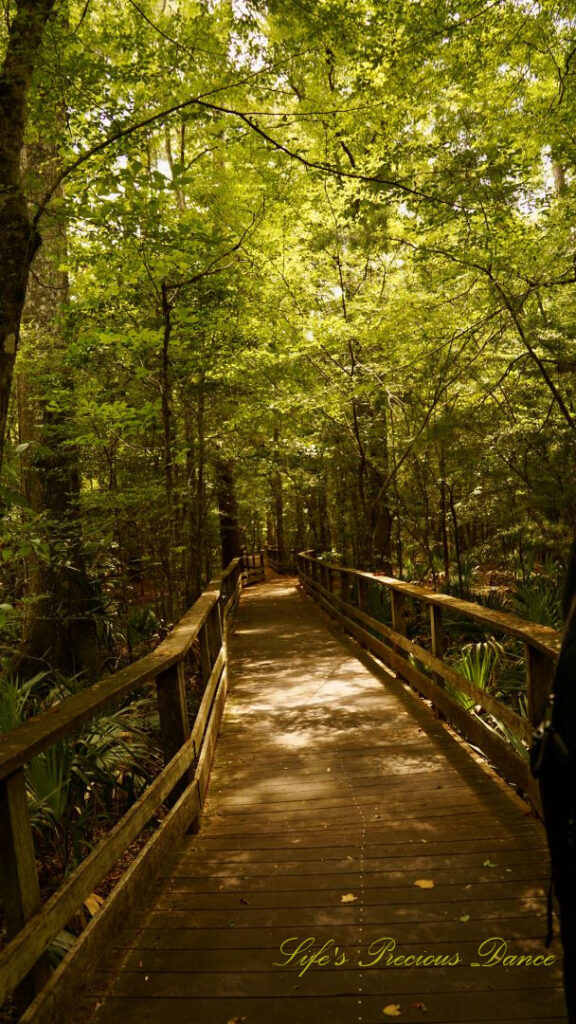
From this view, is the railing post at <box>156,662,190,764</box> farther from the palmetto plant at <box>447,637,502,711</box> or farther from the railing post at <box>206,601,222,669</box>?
the palmetto plant at <box>447,637,502,711</box>

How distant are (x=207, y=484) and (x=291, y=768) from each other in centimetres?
900

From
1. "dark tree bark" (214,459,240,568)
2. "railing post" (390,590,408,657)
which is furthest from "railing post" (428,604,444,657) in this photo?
"dark tree bark" (214,459,240,568)

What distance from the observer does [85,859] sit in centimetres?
223

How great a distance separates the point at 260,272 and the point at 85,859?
33.7 feet

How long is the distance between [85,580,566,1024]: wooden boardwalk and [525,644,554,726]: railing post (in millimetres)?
671

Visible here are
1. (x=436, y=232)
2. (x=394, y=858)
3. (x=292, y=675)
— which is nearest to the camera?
(x=394, y=858)

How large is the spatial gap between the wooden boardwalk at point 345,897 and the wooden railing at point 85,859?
0.17m

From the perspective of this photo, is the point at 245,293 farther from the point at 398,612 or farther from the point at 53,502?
the point at 398,612

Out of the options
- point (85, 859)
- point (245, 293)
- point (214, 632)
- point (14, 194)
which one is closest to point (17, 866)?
point (85, 859)

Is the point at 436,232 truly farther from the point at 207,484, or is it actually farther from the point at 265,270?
the point at 207,484

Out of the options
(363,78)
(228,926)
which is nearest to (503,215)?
(363,78)

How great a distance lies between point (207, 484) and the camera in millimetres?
13039

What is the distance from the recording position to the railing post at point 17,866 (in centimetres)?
180

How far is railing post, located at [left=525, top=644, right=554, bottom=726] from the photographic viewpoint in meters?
3.21
